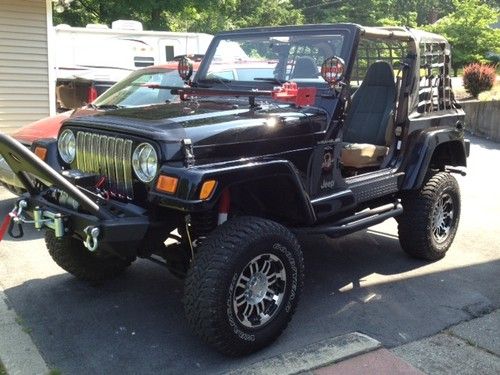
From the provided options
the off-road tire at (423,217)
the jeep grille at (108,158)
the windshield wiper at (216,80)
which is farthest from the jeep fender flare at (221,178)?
the off-road tire at (423,217)

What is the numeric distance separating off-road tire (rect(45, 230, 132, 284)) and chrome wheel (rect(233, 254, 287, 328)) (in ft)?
3.82

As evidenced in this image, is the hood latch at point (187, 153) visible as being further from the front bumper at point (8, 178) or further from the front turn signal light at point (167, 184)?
the front bumper at point (8, 178)

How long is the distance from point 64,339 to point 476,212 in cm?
534

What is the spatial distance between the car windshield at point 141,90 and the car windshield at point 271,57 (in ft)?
5.87

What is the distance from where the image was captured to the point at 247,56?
16.6ft

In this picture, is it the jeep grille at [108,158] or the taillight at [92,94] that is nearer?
the jeep grille at [108,158]

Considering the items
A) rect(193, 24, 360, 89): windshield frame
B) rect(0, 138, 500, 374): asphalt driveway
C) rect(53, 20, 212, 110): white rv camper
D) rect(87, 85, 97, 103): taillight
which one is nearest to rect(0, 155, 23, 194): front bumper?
rect(0, 138, 500, 374): asphalt driveway

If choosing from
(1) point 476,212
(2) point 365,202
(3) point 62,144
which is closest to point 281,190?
(2) point 365,202

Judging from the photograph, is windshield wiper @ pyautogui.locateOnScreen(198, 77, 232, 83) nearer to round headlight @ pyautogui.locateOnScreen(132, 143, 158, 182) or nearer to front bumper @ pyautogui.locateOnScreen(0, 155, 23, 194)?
round headlight @ pyautogui.locateOnScreen(132, 143, 158, 182)

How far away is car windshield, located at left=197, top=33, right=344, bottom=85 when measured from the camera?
4.50 meters

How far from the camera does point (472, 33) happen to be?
2136 cm

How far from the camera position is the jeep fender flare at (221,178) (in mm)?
3094

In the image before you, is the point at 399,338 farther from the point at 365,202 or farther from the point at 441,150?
the point at 441,150

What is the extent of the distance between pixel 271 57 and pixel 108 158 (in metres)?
1.84
